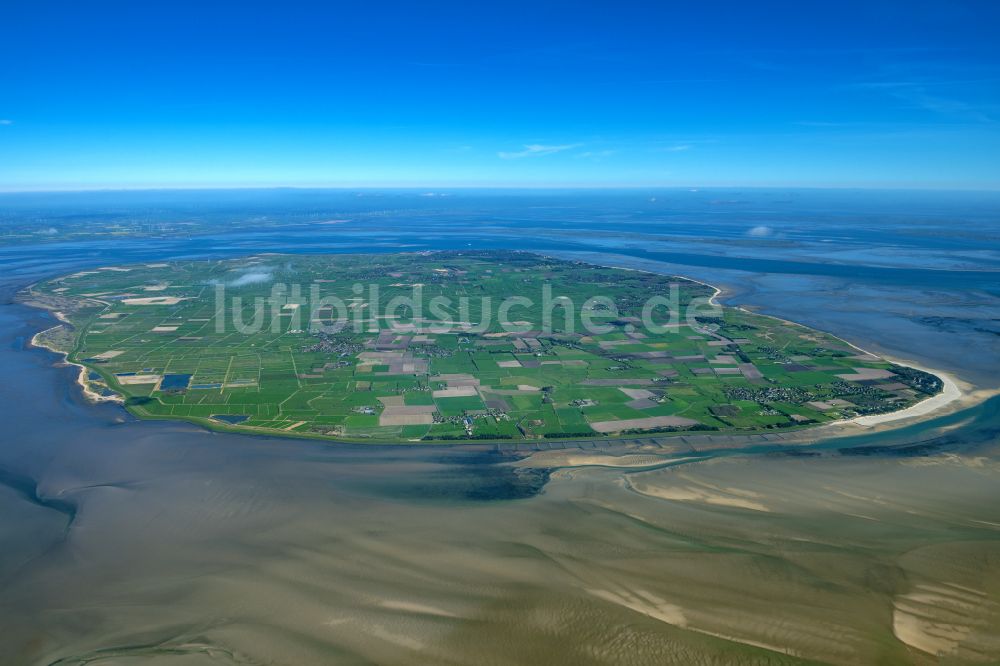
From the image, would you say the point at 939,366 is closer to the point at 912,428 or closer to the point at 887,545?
the point at 912,428

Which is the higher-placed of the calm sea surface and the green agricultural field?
the green agricultural field

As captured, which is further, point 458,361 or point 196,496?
point 458,361

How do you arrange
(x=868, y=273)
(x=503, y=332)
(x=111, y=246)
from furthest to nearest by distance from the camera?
(x=111, y=246)
(x=868, y=273)
(x=503, y=332)

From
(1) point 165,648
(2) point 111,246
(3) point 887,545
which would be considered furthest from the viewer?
(2) point 111,246

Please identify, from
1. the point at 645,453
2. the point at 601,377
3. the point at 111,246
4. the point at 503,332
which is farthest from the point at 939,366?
the point at 111,246

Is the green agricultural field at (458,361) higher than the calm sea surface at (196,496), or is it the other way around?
the green agricultural field at (458,361)

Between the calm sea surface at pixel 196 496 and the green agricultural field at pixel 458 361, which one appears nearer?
the calm sea surface at pixel 196 496

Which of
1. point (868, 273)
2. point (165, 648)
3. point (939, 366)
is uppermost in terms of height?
point (868, 273)

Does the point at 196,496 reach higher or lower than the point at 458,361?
lower
